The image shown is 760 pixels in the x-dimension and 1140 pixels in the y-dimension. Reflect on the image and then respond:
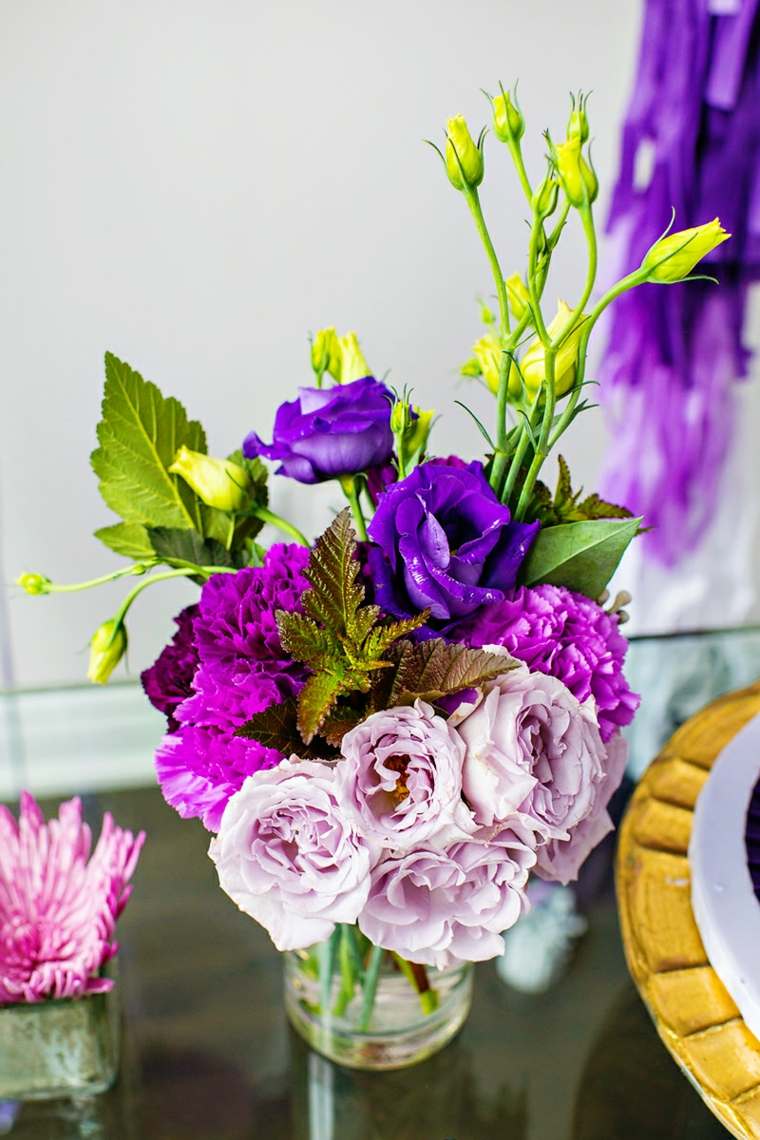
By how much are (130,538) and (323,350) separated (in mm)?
132

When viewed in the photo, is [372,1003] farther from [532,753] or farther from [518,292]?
[518,292]

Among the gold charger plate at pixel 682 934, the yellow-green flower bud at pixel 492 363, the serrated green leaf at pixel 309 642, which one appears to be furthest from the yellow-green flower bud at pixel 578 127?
the gold charger plate at pixel 682 934

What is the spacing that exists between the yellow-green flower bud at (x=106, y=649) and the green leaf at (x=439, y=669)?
A: 0.16 metres

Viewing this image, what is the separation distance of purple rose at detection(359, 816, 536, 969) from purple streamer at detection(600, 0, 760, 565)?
1.88 ft

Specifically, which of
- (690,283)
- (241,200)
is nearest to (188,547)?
(241,200)

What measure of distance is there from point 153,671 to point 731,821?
0.30 m

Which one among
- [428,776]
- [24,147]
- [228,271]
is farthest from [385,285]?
[428,776]

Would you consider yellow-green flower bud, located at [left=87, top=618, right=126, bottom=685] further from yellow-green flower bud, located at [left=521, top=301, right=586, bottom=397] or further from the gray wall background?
the gray wall background

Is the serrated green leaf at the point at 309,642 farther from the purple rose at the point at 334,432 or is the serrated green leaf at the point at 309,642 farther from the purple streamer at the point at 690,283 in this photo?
the purple streamer at the point at 690,283

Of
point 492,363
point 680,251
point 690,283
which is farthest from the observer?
point 690,283

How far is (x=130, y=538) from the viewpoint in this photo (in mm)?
510

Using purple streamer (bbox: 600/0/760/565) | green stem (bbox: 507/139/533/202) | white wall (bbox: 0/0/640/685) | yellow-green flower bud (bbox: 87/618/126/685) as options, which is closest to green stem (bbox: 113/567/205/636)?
yellow-green flower bud (bbox: 87/618/126/685)

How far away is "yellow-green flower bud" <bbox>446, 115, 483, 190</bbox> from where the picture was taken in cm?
39

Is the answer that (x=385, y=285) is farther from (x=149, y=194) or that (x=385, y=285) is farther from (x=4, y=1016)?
(x=4, y=1016)
